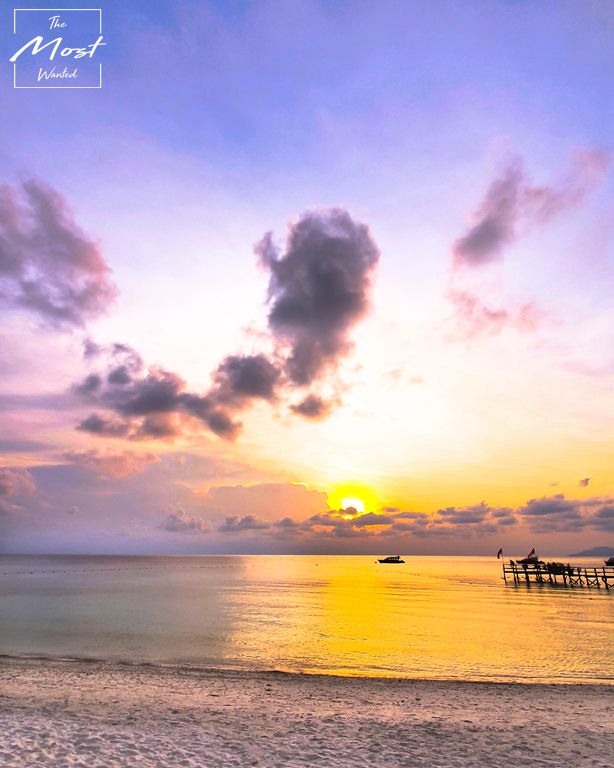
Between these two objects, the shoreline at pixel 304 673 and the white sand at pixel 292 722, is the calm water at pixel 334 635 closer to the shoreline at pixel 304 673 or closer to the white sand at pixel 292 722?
the shoreline at pixel 304 673

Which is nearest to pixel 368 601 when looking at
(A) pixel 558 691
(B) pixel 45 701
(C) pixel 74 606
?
(C) pixel 74 606

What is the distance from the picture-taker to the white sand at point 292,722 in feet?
42.6

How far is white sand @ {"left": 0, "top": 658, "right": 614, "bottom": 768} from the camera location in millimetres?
12992

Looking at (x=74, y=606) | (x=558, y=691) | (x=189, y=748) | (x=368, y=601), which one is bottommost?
(x=368, y=601)

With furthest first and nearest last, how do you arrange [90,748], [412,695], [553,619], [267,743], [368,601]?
[368,601] → [553,619] → [412,695] → [267,743] → [90,748]

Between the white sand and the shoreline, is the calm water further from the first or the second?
the white sand

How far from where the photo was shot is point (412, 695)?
20828mm

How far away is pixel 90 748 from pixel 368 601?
6658 centimetres

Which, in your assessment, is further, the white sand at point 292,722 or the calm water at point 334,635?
the calm water at point 334,635

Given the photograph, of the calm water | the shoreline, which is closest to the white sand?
the shoreline

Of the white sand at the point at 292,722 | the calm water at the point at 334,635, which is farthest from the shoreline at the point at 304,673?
the white sand at the point at 292,722

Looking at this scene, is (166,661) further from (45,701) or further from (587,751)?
(587,751)

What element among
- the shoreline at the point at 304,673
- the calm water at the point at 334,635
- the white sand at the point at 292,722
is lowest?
the calm water at the point at 334,635

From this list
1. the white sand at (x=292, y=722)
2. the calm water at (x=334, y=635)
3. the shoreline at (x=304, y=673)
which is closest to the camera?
the white sand at (x=292, y=722)
